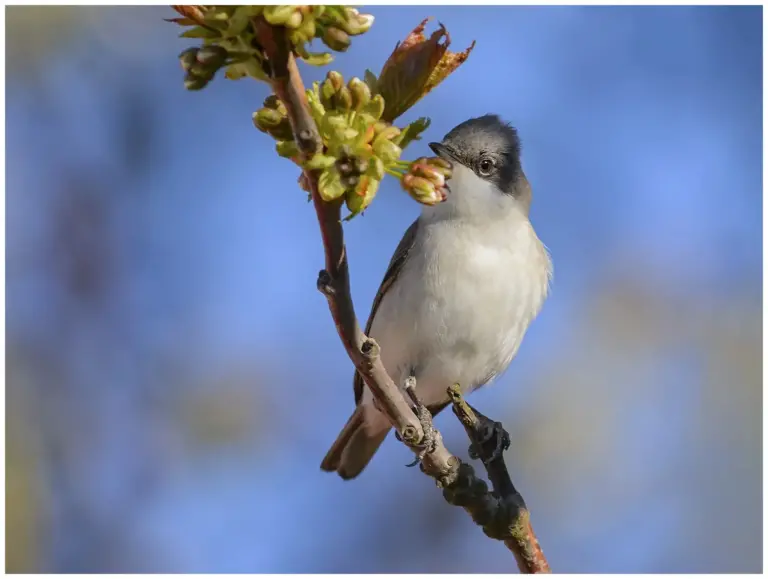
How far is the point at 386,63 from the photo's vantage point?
1298mm

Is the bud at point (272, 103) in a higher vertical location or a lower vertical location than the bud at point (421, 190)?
higher

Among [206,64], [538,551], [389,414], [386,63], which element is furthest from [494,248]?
[206,64]

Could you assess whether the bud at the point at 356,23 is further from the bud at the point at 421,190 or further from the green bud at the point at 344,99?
the bud at the point at 421,190

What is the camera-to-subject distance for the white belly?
422cm

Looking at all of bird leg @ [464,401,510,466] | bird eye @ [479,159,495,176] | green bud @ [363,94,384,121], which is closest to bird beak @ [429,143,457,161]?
bird eye @ [479,159,495,176]

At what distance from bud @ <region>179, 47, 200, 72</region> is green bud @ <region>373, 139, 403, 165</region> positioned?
27 centimetres

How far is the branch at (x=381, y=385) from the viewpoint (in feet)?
3.60

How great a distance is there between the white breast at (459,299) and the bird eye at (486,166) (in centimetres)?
29

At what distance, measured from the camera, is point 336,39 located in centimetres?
114

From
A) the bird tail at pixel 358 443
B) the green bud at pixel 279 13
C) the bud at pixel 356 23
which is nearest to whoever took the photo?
the green bud at pixel 279 13

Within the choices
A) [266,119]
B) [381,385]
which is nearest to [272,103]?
[266,119]

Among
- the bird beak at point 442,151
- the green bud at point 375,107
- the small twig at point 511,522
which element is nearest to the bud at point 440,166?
the green bud at point 375,107

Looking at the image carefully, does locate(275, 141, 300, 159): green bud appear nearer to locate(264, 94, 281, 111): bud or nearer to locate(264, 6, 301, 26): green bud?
locate(264, 94, 281, 111): bud

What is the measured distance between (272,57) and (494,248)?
3281 mm
